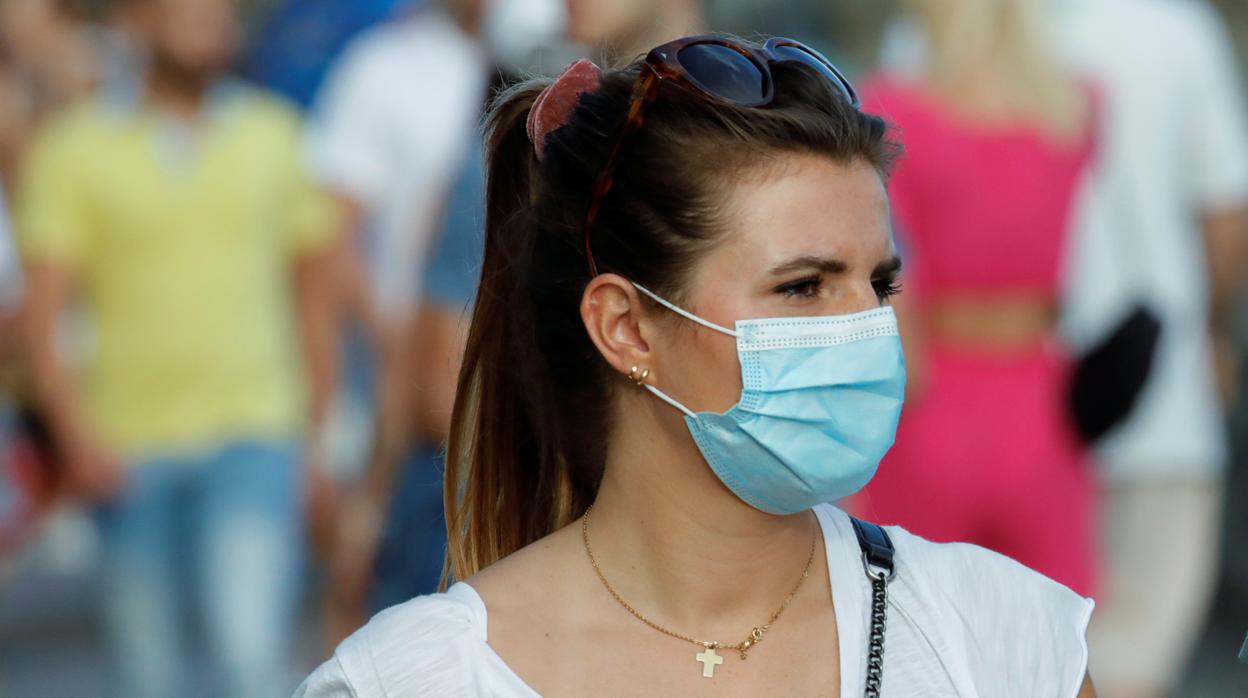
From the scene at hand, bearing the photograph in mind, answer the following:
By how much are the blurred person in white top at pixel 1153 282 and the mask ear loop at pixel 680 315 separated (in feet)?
9.24

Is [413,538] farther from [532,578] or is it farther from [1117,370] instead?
[532,578]

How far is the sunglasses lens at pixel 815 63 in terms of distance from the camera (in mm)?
2525

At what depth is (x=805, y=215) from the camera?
7.86ft

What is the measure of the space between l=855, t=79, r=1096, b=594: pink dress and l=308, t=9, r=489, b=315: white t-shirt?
4.08ft

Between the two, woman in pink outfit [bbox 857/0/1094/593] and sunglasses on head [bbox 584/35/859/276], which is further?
woman in pink outfit [bbox 857/0/1094/593]

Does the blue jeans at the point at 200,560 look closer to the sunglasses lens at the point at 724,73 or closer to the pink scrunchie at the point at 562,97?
the pink scrunchie at the point at 562,97

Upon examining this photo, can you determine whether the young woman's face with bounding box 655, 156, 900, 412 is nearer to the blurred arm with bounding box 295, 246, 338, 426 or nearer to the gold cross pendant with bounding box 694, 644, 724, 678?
the gold cross pendant with bounding box 694, 644, 724, 678

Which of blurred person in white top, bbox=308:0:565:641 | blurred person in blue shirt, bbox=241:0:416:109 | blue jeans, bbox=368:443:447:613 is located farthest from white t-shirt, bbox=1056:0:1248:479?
blurred person in blue shirt, bbox=241:0:416:109

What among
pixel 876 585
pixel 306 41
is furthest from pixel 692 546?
pixel 306 41

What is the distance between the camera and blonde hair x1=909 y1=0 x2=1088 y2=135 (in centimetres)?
488

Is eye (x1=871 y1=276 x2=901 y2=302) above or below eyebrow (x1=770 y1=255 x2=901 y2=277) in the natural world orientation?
below

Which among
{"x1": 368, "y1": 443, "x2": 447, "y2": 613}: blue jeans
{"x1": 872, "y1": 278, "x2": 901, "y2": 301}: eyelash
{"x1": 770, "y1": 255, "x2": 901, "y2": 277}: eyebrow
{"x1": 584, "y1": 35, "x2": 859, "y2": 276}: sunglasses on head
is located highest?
{"x1": 584, "y1": 35, "x2": 859, "y2": 276}: sunglasses on head

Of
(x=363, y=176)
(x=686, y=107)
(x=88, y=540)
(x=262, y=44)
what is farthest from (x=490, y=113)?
(x=88, y=540)

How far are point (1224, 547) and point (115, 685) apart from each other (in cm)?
361
